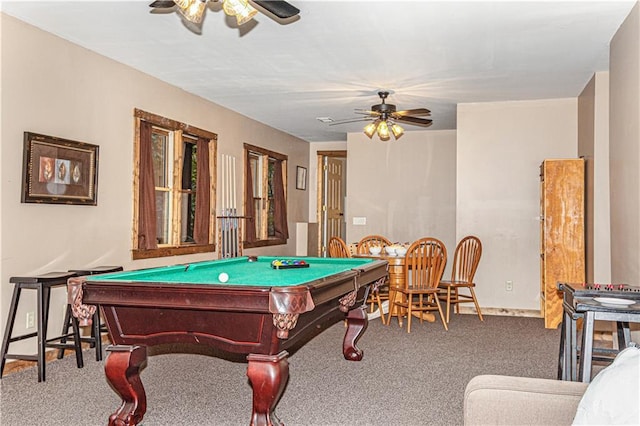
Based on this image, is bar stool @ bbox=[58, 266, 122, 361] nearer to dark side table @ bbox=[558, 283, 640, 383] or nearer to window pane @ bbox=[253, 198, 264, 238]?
dark side table @ bbox=[558, 283, 640, 383]

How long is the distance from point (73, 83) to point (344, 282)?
303 cm

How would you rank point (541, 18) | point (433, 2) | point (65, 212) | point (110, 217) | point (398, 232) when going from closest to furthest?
point (433, 2) → point (541, 18) → point (65, 212) → point (110, 217) → point (398, 232)

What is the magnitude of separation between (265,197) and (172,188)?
252 cm

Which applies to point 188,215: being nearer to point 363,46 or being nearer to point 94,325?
point 94,325

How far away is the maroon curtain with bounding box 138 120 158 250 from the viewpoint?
563 centimetres

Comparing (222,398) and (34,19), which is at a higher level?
(34,19)

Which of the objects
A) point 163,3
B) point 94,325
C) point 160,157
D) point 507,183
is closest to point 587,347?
point 163,3

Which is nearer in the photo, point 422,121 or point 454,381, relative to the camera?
point 454,381

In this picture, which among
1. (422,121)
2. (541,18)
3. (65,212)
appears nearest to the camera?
(541,18)

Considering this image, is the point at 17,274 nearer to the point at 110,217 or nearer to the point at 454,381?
the point at 110,217

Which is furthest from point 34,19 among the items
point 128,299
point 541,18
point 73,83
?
point 541,18

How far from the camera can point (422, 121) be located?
20.5 ft

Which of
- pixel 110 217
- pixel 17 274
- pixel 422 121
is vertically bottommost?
pixel 17 274

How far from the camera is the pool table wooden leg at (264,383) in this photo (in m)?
2.72
